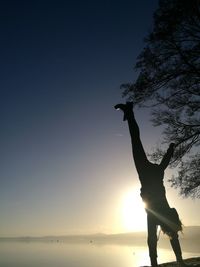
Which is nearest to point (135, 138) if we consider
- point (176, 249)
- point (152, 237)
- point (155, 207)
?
point (155, 207)

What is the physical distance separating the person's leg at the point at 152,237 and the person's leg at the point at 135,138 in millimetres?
1663

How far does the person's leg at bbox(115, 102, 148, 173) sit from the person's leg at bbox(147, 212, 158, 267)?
1.66m

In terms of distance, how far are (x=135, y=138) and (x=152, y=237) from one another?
3.39 meters

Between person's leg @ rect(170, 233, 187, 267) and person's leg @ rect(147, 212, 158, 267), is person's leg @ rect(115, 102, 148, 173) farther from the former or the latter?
person's leg @ rect(170, 233, 187, 267)

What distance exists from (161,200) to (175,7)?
735 centimetres

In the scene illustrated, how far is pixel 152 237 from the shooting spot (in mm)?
11352

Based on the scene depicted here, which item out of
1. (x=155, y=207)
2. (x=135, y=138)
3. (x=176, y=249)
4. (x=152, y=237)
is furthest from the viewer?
(x=135, y=138)

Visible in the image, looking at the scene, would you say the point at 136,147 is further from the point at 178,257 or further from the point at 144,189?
the point at 178,257

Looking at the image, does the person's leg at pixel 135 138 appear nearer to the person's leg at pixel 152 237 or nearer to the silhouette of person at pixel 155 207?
the silhouette of person at pixel 155 207

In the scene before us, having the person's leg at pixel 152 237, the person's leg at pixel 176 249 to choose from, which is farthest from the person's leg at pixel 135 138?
the person's leg at pixel 176 249

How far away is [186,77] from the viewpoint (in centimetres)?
1427

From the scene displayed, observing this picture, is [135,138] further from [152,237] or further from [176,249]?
[176,249]

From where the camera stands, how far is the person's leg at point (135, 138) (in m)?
12.3

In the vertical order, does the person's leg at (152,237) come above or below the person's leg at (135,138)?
below
